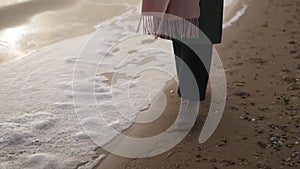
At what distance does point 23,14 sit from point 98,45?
134 centimetres

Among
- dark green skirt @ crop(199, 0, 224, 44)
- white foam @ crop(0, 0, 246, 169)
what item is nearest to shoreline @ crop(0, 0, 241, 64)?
white foam @ crop(0, 0, 246, 169)

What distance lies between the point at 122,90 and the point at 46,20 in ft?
6.50

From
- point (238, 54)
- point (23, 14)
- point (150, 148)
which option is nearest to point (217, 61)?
point (238, 54)

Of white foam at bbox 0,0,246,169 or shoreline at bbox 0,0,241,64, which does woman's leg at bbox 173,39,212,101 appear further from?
shoreline at bbox 0,0,241,64

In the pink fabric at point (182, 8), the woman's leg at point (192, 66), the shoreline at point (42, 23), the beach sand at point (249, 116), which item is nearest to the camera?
the beach sand at point (249, 116)

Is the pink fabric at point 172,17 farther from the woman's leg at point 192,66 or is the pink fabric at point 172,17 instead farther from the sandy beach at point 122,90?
the sandy beach at point 122,90

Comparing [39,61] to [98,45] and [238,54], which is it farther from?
[238,54]

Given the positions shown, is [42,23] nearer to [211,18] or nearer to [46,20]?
[46,20]

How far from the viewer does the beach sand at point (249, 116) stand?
293cm

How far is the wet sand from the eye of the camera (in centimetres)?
485

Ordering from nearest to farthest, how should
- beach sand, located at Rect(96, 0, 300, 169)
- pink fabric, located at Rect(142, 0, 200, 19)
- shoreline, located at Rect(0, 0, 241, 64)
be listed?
beach sand, located at Rect(96, 0, 300, 169)
pink fabric, located at Rect(142, 0, 200, 19)
shoreline, located at Rect(0, 0, 241, 64)

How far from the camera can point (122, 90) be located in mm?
3951

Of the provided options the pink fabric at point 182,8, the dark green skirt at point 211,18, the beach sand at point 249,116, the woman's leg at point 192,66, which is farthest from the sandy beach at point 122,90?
the pink fabric at point 182,8

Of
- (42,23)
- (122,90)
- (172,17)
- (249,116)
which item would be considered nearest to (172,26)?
(172,17)
